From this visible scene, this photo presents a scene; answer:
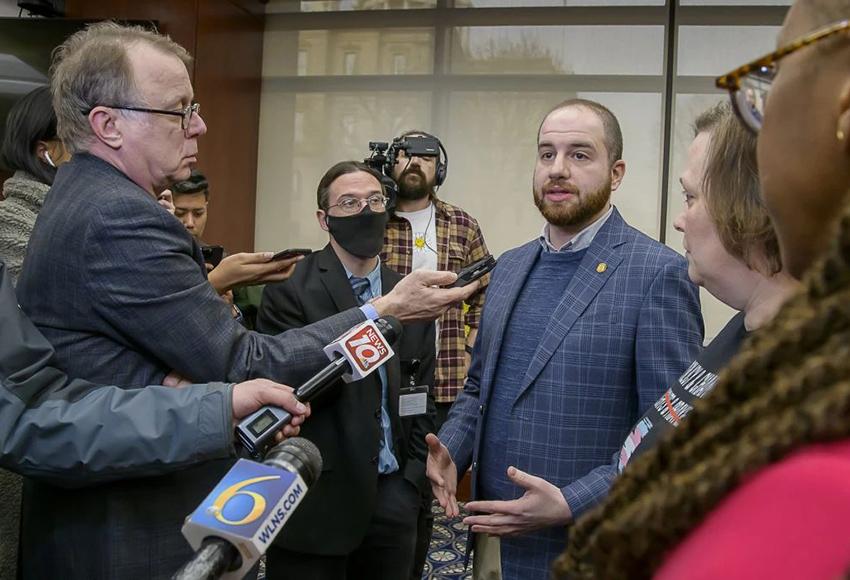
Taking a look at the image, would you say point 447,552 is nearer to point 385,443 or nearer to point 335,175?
point 385,443

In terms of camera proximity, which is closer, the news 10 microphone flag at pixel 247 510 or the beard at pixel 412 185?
the news 10 microphone flag at pixel 247 510

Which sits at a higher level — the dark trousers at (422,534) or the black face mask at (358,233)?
the black face mask at (358,233)

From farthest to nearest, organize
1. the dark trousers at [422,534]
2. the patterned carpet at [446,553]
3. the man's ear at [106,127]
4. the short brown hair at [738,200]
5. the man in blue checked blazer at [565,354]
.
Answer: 1. the patterned carpet at [446,553]
2. the dark trousers at [422,534]
3. the man in blue checked blazer at [565,354]
4. the man's ear at [106,127]
5. the short brown hair at [738,200]

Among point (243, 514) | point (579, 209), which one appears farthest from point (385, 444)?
point (243, 514)

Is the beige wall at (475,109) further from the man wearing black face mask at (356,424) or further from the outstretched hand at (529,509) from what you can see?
the outstretched hand at (529,509)

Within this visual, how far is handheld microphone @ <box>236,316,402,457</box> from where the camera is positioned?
1463 mm

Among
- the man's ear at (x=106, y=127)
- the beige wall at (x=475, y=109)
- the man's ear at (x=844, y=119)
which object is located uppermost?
the beige wall at (x=475, y=109)

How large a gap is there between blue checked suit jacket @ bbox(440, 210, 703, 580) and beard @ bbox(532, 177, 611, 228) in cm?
14

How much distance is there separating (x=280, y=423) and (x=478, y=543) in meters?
1.14

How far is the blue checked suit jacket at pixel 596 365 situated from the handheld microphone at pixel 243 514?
94 centimetres

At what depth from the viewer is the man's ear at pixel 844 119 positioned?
0.48 metres

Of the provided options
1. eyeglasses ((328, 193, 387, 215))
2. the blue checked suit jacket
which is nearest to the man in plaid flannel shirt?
eyeglasses ((328, 193, 387, 215))

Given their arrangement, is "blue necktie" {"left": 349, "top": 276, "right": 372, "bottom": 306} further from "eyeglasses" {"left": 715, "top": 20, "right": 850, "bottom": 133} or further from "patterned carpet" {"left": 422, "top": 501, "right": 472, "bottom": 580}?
"eyeglasses" {"left": 715, "top": 20, "right": 850, "bottom": 133}

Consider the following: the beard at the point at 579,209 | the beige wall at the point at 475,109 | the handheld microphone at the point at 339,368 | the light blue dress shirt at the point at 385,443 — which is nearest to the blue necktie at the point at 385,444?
the light blue dress shirt at the point at 385,443
